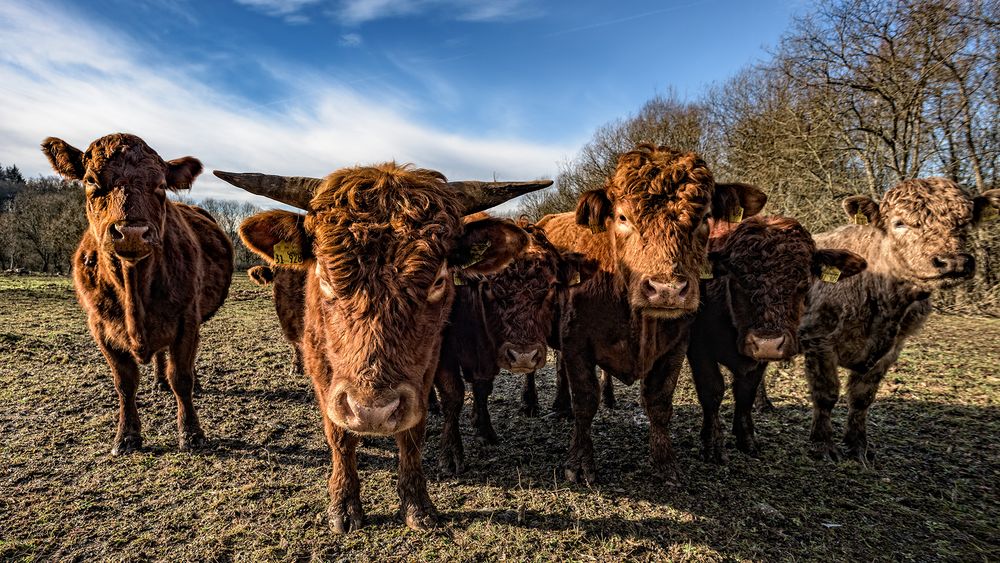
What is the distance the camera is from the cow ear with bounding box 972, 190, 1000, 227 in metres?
4.52

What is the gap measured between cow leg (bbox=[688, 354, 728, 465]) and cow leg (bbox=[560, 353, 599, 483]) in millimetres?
1264

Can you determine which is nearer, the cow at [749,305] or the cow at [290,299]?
the cow at [749,305]

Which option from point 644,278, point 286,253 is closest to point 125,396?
point 286,253

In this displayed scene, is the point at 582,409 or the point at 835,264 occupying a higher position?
the point at 835,264

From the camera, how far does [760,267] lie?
14.0 ft

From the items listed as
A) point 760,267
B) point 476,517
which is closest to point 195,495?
point 476,517

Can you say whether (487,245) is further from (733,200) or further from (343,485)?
(733,200)

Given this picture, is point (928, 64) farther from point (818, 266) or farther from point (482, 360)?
point (482, 360)

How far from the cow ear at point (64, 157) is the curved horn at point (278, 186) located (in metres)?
3.09

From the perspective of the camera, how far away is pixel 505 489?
4.07 metres

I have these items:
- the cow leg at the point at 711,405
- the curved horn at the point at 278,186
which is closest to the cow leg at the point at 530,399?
the cow leg at the point at 711,405

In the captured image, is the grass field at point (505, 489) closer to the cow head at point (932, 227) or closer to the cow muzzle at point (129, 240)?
the cow head at point (932, 227)

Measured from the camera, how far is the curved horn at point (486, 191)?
3.16 m

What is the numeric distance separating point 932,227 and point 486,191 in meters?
4.52
